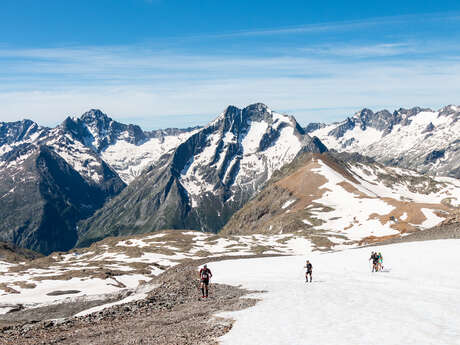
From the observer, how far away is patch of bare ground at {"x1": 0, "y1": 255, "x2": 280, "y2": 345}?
25625 millimetres

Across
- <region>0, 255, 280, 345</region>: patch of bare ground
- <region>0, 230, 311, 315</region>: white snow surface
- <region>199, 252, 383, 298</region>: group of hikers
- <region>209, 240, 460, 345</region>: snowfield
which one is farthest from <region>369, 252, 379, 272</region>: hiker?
<region>0, 230, 311, 315</region>: white snow surface

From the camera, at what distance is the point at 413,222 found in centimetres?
15200

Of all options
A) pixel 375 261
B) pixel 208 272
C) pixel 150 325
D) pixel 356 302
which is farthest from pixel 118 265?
pixel 356 302

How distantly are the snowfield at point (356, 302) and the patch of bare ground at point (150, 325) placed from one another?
7.00 ft

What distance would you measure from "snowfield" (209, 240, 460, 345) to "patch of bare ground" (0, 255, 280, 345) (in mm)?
2133

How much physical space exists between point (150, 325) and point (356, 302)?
50.6 feet

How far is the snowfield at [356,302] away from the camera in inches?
881

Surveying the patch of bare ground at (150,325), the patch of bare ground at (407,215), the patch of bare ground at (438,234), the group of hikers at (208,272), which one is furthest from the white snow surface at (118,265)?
the patch of bare ground at (438,234)

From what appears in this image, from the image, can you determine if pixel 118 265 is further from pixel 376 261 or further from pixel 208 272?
pixel 376 261

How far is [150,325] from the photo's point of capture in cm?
2984

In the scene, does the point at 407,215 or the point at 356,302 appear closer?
the point at 356,302

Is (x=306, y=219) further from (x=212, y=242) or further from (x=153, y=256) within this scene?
(x=153, y=256)

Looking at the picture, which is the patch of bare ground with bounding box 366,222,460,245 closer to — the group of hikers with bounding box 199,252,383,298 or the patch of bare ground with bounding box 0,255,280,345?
the group of hikers with bounding box 199,252,383,298

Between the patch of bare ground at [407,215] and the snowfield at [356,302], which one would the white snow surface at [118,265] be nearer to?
the snowfield at [356,302]
